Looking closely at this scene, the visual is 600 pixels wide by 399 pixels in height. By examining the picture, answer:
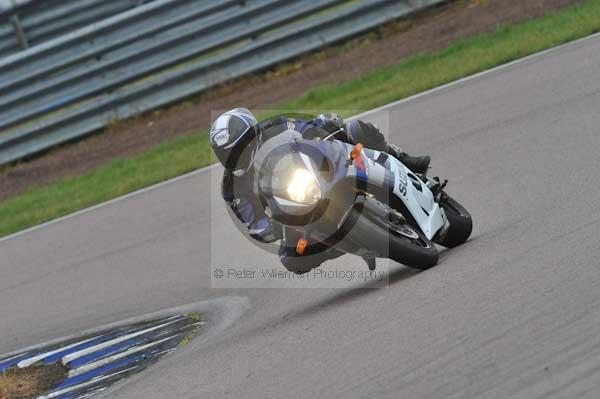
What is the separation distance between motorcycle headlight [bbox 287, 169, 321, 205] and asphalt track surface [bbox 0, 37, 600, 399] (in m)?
0.72

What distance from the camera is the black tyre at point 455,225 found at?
711cm

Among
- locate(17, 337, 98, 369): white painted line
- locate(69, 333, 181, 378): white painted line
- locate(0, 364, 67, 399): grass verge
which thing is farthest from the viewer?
locate(17, 337, 98, 369): white painted line

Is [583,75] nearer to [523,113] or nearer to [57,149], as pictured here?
[523,113]

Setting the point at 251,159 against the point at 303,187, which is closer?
the point at 303,187

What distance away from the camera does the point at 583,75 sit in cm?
1075

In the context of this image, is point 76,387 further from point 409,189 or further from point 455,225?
point 455,225

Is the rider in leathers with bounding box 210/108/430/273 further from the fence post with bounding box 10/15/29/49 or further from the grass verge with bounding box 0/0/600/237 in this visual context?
the fence post with bounding box 10/15/29/49

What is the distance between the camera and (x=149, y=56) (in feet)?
50.9

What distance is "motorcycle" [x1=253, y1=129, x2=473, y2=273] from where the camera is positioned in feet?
19.9

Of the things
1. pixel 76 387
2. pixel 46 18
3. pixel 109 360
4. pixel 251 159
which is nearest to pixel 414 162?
pixel 251 159

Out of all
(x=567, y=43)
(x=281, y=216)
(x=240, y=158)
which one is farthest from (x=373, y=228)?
(x=567, y=43)

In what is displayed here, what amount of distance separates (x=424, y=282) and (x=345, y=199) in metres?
0.65

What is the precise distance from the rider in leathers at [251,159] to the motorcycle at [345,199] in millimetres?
88

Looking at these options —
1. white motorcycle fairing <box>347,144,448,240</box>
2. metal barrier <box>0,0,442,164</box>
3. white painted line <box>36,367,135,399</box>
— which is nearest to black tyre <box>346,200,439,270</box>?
white motorcycle fairing <box>347,144,448,240</box>
